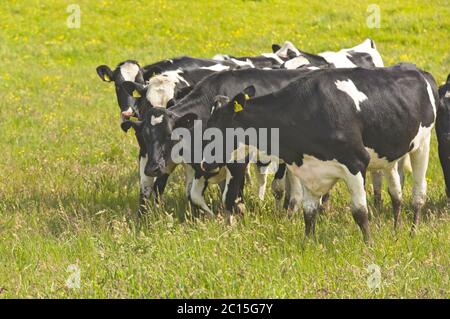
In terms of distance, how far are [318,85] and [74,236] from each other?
2947 mm

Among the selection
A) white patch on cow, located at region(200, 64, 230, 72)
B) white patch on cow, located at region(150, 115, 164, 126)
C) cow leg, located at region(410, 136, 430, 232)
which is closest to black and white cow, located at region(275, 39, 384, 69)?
white patch on cow, located at region(200, 64, 230, 72)

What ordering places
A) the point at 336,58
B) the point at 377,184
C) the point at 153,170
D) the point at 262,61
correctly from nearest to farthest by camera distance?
the point at 153,170, the point at 377,184, the point at 336,58, the point at 262,61

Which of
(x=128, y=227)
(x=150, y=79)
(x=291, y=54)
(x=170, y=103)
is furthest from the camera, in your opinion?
(x=291, y=54)

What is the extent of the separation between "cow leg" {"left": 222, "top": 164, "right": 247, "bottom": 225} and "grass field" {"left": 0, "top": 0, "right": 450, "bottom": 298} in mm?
304

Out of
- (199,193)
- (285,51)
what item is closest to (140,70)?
(285,51)

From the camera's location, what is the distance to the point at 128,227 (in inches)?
318

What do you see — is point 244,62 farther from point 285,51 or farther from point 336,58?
point 336,58

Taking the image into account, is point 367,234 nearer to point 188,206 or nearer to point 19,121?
point 188,206

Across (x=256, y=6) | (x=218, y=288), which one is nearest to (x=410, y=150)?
(x=218, y=288)

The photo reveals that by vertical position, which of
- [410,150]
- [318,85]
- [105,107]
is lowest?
[105,107]

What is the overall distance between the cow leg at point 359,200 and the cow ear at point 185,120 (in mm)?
1876

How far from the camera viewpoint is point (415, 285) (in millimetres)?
6230

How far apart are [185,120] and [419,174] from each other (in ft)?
9.50

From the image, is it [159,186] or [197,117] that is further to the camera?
[159,186]
